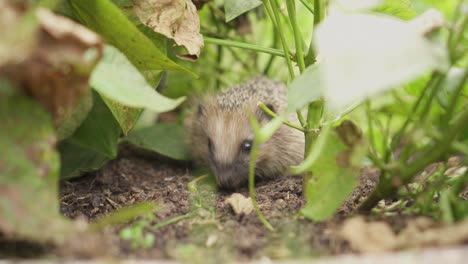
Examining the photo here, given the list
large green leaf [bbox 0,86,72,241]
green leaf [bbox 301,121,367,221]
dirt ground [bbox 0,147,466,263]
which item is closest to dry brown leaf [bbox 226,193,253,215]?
dirt ground [bbox 0,147,466,263]

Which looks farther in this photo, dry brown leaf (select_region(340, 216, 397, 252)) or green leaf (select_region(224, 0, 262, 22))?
green leaf (select_region(224, 0, 262, 22))

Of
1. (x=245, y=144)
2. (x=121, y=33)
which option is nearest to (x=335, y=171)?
(x=121, y=33)

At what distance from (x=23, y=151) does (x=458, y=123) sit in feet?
4.10

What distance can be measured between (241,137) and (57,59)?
7.48 ft

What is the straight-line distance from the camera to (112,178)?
114 inches

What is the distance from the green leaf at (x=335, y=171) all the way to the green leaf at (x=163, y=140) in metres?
1.67

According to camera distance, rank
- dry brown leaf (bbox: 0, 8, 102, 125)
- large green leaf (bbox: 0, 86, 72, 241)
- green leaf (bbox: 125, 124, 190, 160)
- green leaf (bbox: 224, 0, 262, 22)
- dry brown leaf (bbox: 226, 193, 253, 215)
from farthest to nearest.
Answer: green leaf (bbox: 125, 124, 190, 160), green leaf (bbox: 224, 0, 262, 22), dry brown leaf (bbox: 226, 193, 253, 215), large green leaf (bbox: 0, 86, 72, 241), dry brown leaf (bbox: 0, 8, 102, 125)

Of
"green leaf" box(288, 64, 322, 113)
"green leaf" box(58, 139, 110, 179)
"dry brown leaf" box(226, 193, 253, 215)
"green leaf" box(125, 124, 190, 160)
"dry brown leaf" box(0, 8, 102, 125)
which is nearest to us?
"dry brown leaf" box(0, 8, 102, 125)

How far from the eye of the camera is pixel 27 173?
1395 mm

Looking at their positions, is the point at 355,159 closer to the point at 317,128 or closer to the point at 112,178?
the point at 317,128

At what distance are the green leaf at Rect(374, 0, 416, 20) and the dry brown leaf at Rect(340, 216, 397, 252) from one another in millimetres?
1132

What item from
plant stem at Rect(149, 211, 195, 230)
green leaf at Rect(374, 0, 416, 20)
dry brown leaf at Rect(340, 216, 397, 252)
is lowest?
plant stem at Rect(149, 211, 195, 230)

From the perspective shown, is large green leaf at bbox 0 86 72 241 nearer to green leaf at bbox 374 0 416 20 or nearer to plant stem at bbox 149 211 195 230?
plant stem at bbox 149 211 195 230

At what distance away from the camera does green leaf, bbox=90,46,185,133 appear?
1392 millimetres
